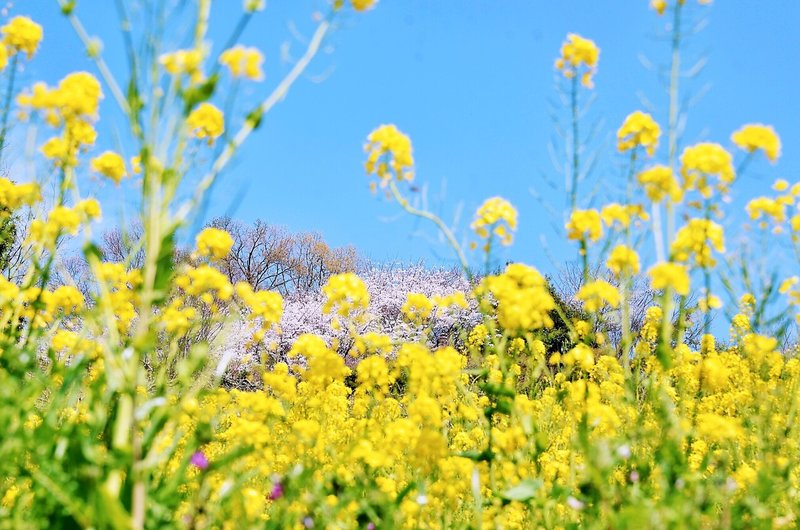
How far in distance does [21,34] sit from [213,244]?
5.46 ft

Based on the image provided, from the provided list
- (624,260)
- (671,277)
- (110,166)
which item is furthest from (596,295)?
(110,166)

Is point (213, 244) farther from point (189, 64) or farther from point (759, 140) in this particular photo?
point (759, 140)

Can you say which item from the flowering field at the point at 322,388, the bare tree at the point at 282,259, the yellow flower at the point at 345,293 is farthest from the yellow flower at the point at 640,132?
the bare tree at the point at 282,259

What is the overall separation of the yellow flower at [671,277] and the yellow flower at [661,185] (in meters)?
0.37

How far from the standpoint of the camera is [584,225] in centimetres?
299

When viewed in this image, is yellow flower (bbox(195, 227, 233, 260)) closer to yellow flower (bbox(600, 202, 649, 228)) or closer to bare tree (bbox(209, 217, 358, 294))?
yellow flower (bbox(600, 202, 649, 228))

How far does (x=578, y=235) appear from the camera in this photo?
9.95ft

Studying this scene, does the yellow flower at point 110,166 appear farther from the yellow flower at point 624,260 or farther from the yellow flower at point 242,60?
the yellow flower at point 624,260

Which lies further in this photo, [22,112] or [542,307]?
[22,112]

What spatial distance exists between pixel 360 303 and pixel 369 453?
1542mm

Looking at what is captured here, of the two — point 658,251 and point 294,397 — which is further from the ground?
point 658,251

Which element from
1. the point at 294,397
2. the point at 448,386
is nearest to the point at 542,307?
the point at 448,386

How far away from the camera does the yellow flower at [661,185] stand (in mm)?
2791

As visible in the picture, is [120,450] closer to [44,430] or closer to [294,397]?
[44,430]
